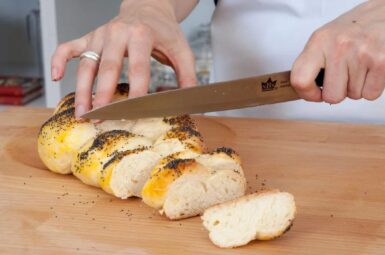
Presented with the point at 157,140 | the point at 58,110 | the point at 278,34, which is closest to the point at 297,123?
the point at 278,34

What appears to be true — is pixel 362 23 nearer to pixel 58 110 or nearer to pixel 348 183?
pixel 348 183

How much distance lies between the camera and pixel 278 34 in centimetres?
150

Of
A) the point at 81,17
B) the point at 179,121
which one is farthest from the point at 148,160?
the point at 81,17

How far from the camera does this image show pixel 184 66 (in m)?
1.22

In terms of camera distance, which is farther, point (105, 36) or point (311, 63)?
point (105, 36)

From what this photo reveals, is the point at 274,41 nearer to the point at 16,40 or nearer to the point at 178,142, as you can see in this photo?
the point at 178,142

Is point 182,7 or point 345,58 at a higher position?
point 182,7

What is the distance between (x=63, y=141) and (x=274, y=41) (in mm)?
577

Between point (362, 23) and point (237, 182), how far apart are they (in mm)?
338

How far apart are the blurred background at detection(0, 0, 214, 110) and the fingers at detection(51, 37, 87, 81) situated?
84 centimetres

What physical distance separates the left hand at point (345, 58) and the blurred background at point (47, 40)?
1.13 metres

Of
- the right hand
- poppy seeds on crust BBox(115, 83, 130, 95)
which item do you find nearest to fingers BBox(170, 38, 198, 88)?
the right hand

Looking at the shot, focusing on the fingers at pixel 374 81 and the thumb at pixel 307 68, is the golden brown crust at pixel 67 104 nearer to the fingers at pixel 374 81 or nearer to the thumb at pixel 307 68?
the thumb at pixel 307 68

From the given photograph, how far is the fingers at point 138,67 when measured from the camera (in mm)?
1136
